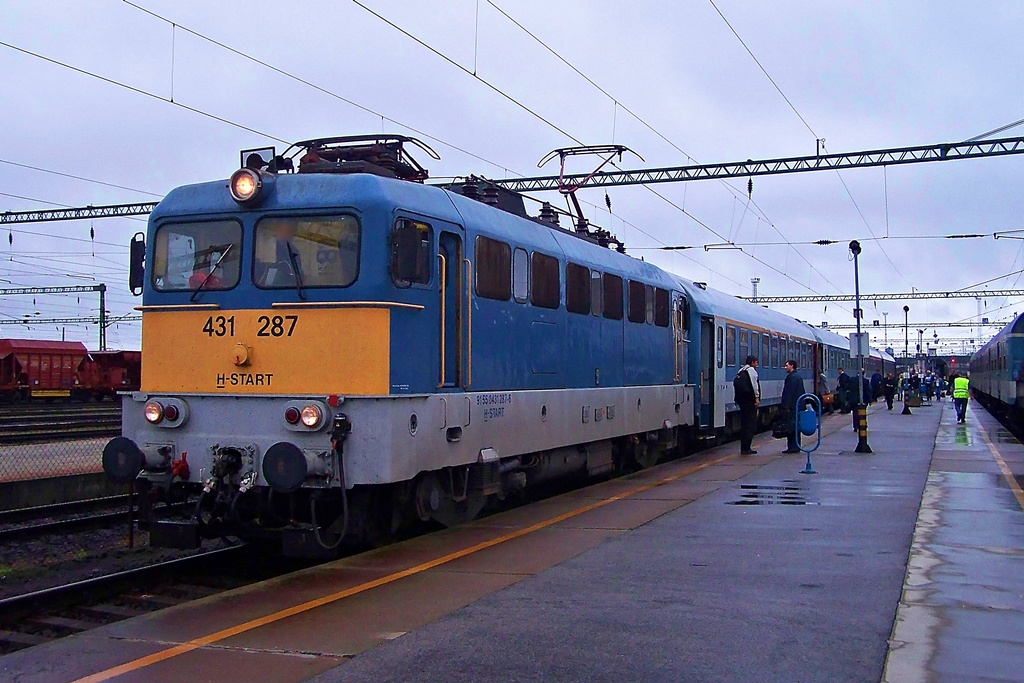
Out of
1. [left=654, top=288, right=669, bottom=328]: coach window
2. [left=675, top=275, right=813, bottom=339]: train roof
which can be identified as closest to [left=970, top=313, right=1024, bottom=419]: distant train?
[left=675, top=275, right=813, bottom=339]: train roof

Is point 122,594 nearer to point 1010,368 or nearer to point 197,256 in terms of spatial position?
point 197,256

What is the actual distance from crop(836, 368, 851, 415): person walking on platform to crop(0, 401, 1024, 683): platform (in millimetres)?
28400

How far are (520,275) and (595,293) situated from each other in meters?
2.56

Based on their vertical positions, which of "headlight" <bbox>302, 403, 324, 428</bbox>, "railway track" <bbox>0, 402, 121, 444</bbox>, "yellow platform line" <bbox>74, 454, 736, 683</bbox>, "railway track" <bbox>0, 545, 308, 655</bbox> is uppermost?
"headlight" <bbox>302, 403, 324, 428</bbox>

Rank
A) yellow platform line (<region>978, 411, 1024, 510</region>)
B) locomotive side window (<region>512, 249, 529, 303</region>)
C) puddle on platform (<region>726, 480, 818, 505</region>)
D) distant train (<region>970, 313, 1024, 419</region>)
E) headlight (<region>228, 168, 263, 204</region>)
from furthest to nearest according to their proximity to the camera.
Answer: distant train (<region>970, 313, 1024, 419</region>) → yellow platform line (<region>978, 411, 1024, 510</region>) → puddle on platform (<region>726, 480, 818, 505</region>) → locomotive side window (<region>512, 249, 529, 303</region>) → headlight (<region>228, 168, 263, 204</region>)

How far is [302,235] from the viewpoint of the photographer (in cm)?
888

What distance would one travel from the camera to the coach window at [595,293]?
13438 mm

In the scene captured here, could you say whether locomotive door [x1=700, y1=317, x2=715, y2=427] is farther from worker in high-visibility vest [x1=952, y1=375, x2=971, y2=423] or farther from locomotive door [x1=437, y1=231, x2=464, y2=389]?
worker in high-visibility vest [x1=952, y1=375, x2=971, y2=423]

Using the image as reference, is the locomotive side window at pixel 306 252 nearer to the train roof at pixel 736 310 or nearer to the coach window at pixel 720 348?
the train roof at pixel 736 310

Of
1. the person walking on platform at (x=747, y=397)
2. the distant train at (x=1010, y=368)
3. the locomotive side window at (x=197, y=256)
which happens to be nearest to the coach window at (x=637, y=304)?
the person walking on platform at (x=747, y=397)

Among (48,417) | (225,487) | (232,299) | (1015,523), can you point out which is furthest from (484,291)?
(48,417)

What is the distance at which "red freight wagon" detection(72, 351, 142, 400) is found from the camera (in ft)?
154

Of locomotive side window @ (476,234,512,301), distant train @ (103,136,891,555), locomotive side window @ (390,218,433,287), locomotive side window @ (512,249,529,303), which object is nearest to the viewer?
distant train @ (103,136,891,555)

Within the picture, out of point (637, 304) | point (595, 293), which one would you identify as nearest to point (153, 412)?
point (595, 293)
